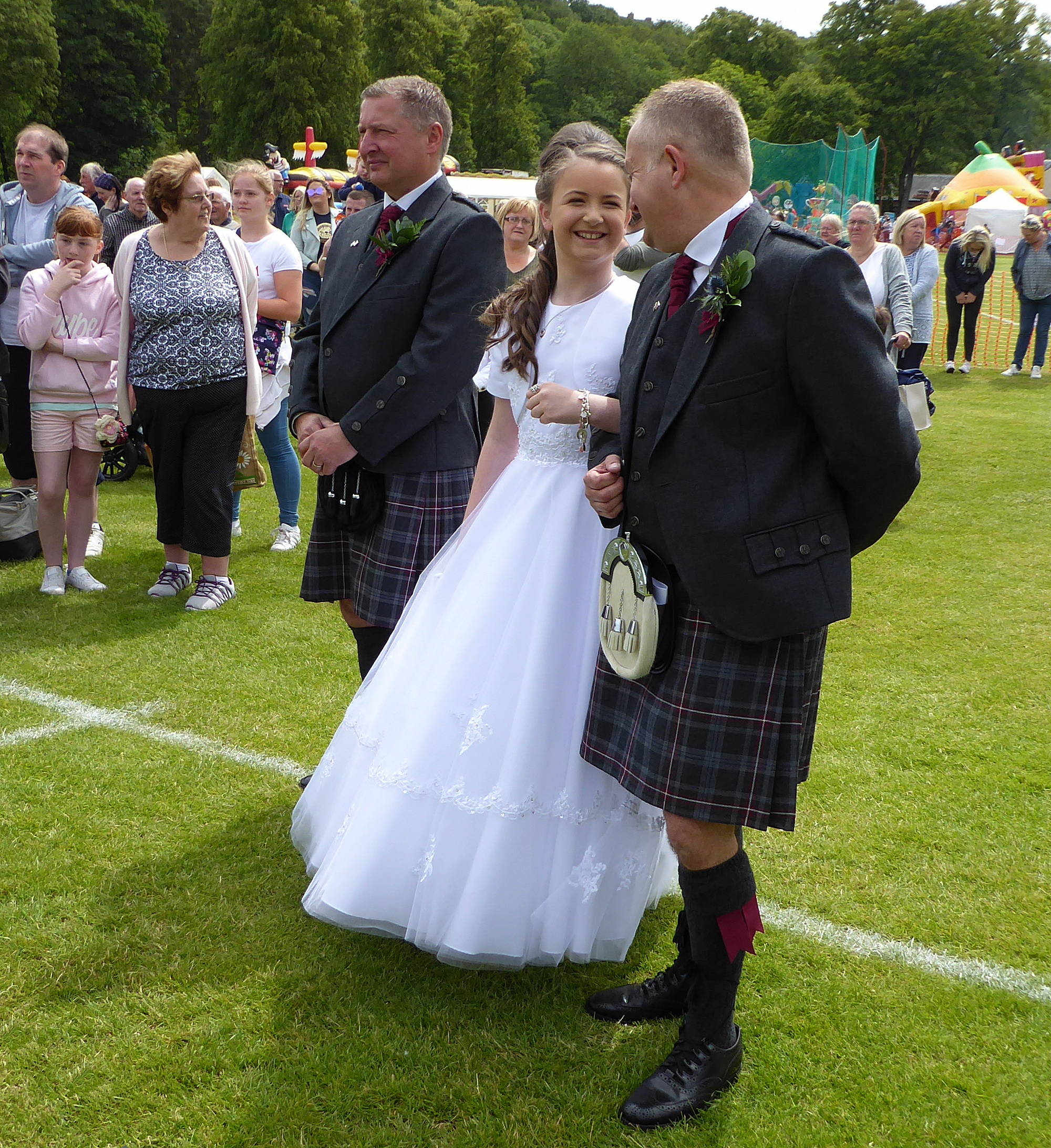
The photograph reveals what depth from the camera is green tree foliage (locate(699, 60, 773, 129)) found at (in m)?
80.6

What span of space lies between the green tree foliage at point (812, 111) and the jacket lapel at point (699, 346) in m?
74.6

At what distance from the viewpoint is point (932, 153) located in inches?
2931

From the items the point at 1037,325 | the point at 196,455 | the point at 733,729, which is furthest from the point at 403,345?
the point at 1037,325

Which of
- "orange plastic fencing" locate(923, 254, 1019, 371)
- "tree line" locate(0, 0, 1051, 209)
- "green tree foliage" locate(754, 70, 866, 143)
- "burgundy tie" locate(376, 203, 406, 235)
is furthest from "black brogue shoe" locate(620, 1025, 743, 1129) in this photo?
"green tree foliage" locate(754, 70, 866, 143)

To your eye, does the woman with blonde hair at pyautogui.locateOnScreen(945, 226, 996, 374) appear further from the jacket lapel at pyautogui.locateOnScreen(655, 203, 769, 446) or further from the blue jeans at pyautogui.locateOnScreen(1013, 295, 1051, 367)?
the jacket lapel at pyautogui.locateOnScreen(655, 203, 769, 446)

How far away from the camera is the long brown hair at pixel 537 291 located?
2.88 meters

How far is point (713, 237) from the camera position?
2.28 m

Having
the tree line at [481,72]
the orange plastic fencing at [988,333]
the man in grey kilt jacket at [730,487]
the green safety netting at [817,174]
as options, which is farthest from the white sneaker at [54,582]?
A: the tree line at [481,72]

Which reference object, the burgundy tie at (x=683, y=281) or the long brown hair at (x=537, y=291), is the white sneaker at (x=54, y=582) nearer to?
the long brown hair at (x=537, y=291)

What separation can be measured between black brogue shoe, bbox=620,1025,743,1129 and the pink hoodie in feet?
15.8

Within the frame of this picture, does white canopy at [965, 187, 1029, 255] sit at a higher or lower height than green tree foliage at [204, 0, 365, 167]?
lower

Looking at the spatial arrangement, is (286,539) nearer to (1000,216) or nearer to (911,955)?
(911,955)

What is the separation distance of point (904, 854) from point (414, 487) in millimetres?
2010

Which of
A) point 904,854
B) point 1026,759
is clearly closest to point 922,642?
point 1026,759
